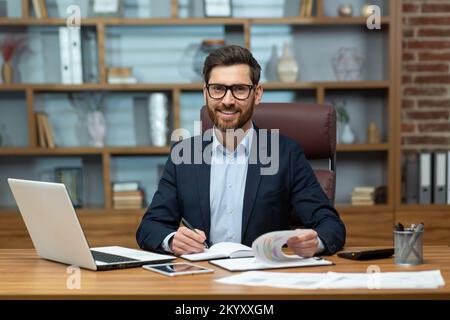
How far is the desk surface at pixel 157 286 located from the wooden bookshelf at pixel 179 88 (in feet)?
6.32

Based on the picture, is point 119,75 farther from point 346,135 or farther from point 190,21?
point 346,135

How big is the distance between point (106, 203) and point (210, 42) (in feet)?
3.44

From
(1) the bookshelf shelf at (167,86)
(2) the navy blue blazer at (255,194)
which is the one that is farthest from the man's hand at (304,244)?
(1) the bookshelf shelf at (167,86)

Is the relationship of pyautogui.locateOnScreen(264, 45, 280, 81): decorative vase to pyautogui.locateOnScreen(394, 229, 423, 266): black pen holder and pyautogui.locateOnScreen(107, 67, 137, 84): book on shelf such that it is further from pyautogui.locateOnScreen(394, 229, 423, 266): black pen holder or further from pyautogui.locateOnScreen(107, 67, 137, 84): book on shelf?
pyautogui.locateOnScreen(394, 229, 423, 266): black pen holder

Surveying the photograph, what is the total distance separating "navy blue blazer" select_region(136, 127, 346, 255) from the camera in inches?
90.0

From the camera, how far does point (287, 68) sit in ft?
12.7

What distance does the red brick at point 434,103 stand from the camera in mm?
3969

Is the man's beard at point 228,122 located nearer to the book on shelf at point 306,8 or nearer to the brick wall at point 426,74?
the book on shelf at point 306,8

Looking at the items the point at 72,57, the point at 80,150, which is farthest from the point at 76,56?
the point at 80,150

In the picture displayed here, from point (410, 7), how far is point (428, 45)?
24 cm

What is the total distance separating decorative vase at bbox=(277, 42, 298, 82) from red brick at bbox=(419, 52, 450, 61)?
713 millimetres

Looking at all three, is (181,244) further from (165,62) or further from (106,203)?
(165,62)

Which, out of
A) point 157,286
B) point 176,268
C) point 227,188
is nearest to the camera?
point 157,286
